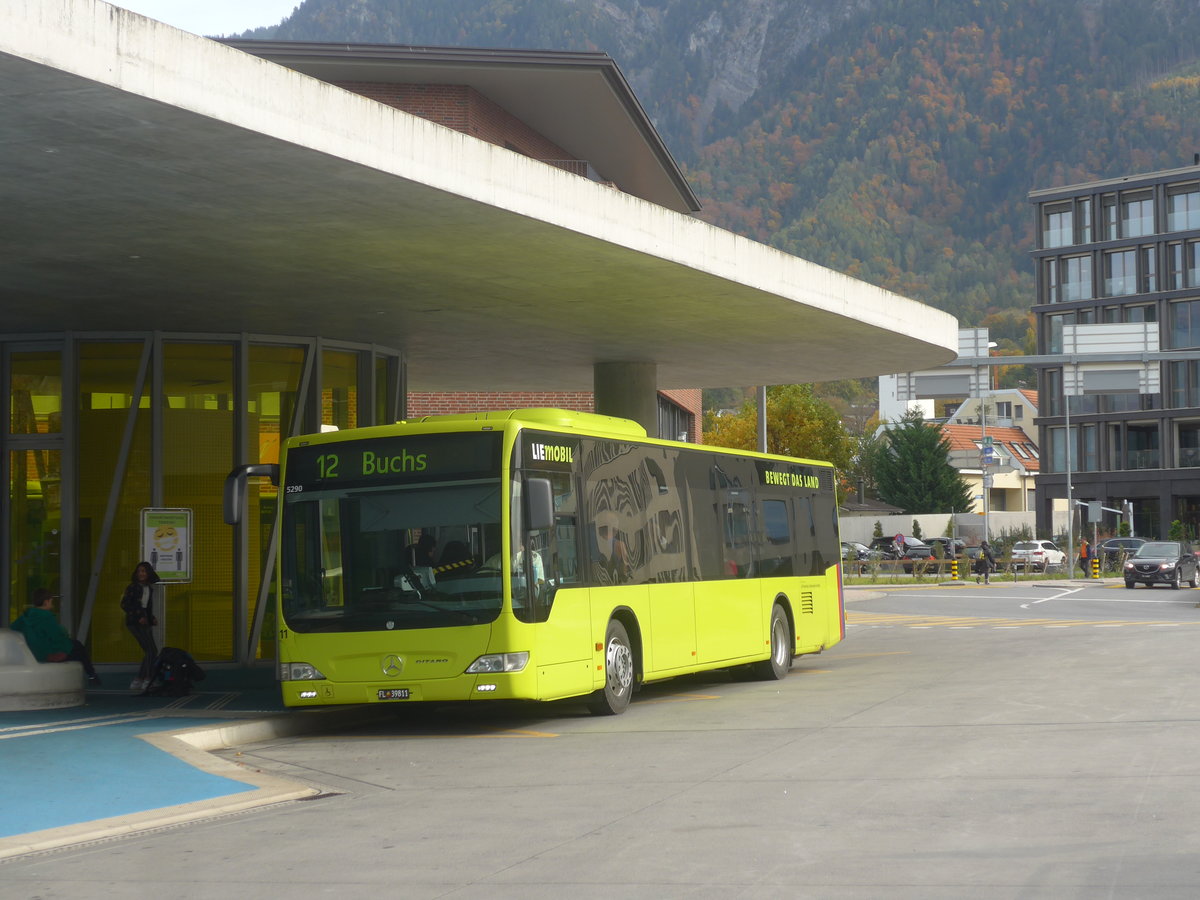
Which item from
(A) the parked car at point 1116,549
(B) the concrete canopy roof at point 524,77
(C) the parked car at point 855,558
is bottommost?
(C) the parked car at point 855,558

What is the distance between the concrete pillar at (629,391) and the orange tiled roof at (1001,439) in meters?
89.4

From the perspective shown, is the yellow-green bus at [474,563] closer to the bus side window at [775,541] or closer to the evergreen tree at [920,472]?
the bus side window at [775,541]

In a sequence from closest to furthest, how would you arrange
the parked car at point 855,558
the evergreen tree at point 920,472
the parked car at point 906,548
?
the parked car at point 855,558 < the parked car at point 906,548 < the evergreen tree at point 920,472

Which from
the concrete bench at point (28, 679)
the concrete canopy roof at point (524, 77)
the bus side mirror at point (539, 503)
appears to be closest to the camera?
the bus side mirror at point (539, 503)

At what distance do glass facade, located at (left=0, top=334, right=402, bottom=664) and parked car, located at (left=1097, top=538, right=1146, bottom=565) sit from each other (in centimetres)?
5103

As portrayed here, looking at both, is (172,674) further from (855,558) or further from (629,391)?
(855,558)

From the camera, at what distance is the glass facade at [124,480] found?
2003 centimetres

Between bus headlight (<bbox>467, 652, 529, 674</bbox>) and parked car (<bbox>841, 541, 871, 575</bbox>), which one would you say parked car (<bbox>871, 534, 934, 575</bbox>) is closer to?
parked car (<bbox>841, 541, 871, 575</bbox>)

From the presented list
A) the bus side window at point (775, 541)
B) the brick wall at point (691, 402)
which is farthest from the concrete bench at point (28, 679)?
the brick wall at point (691, 402)

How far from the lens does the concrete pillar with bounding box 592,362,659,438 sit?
82.5ft

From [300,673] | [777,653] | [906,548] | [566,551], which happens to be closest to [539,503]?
[566,551]

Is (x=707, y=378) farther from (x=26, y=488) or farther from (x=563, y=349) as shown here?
(x=26, y=488)

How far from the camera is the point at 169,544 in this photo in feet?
63.6

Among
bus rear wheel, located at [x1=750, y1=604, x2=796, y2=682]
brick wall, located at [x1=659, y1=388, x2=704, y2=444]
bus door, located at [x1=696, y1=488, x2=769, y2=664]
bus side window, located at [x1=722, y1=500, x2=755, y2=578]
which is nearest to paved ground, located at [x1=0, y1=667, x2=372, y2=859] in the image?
bus door, located at [x1=696, y1=488, x2=769, y2=664]
